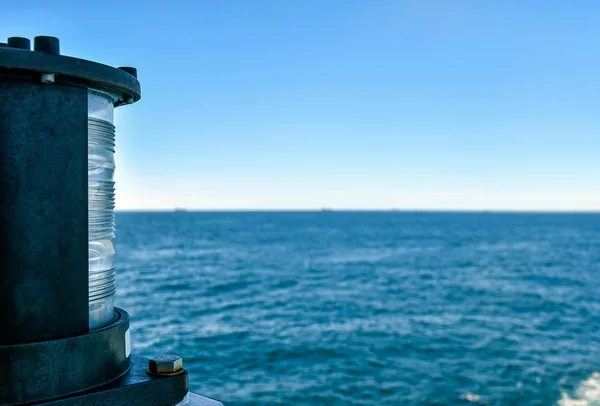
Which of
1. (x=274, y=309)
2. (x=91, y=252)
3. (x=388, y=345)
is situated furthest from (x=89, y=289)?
(x=274, y=309)

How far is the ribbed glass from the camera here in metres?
2.08

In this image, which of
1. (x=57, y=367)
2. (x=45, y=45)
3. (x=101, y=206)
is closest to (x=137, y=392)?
(x=57, y=367)

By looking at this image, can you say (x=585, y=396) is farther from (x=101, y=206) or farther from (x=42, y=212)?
(x=42, y=212)

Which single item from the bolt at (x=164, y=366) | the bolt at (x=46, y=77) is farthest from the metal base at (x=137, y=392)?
the bolt at (x=46, y=77)

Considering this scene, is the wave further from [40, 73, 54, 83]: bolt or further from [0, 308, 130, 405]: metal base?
[40, 73, 54, 83]: bolt

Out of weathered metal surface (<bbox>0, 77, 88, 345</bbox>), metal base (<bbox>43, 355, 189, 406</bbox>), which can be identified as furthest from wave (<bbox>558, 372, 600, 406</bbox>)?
weathered metal surface (<bbox>0, 77, 88, 345</bbox>)

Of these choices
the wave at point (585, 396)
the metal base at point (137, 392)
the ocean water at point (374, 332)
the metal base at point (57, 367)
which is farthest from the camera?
the ocean water at point (374, 332)

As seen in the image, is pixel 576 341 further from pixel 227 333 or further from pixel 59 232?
pixel 59 232

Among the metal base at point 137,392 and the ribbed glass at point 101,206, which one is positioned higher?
the ribbed glass at point 101,206

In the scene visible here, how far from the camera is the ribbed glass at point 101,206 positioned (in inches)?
82.0

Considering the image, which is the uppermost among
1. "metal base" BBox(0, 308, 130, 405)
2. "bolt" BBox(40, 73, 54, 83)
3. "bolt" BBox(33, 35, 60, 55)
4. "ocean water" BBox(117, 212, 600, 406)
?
"bolt" BBox(33, 35, 60, 55)

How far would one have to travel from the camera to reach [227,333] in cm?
2400

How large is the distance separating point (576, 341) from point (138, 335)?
19.2 meters

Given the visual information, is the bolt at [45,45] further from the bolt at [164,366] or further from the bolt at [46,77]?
the bolt at [164,366]
